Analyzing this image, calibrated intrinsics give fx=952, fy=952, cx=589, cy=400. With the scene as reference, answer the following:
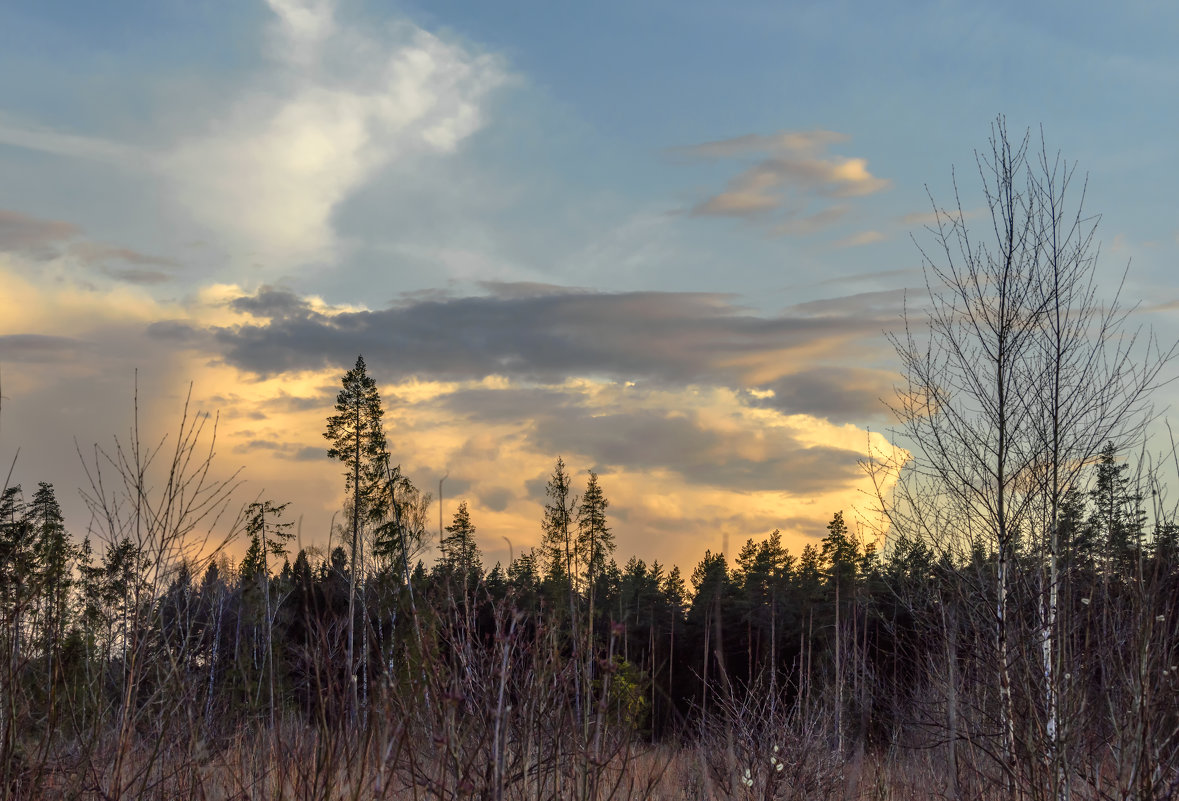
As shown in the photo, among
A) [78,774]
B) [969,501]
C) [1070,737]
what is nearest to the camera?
[78,774]

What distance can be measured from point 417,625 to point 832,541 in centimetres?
4486

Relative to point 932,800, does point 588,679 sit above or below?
above

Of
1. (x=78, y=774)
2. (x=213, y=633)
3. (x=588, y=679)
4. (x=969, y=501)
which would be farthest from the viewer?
(x=213, y=633)

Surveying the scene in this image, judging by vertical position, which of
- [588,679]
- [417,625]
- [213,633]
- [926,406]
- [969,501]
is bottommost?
[213,633]

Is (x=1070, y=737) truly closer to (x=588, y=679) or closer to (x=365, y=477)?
(x=588, y=679)

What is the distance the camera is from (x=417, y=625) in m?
3.68

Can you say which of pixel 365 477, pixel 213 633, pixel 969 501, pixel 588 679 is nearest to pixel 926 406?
pixel 969 501

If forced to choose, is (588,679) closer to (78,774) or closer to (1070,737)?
(78,774)

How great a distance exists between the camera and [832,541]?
46344 mm

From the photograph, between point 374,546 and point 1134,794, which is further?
point 374,546

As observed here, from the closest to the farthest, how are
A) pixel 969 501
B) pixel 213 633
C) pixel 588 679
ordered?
1. pixel 588 679
2. pixel 969 501
3. pixel 213 633

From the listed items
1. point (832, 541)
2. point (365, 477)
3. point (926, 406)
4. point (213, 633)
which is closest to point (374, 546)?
point (365, 477)

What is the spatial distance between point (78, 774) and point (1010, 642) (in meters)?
9.03

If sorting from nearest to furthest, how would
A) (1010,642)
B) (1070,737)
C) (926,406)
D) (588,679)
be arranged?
(588,679)
(1070,737)
(1010,642)
(926,406)
